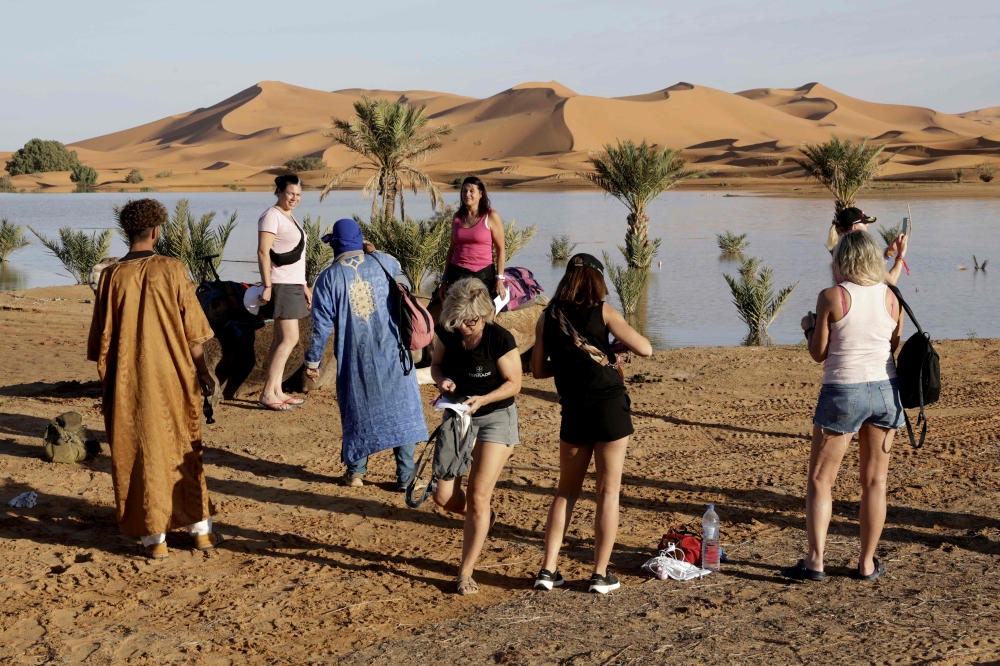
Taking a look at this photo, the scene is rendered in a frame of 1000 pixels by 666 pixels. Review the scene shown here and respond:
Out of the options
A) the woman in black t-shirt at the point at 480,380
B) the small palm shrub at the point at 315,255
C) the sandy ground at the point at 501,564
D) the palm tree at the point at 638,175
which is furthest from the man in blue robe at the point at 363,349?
the palm tree at the point at 638,175

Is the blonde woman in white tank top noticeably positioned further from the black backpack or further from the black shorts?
the black shorts

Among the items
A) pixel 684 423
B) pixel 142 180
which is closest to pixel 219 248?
pixel 684 423

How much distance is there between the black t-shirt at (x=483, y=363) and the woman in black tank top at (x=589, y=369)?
176 mm

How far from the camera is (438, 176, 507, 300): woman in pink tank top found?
314 inches

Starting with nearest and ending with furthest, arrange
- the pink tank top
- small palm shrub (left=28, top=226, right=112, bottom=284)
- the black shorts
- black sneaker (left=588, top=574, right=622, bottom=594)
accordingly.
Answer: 1. the black shorts
2. black sneaker (left=588, top=574, right=622, bottom=594)
3. the pink tank top
4. small palm shrub (left=28, top=226, right=112, bottom=284)

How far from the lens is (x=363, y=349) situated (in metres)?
6.25

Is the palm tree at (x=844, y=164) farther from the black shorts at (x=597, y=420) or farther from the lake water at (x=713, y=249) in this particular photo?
the black shorts at (x=597, y=420)

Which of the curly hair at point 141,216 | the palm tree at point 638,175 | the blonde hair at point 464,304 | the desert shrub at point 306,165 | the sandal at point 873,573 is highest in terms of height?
the desert shrub at point 306,165

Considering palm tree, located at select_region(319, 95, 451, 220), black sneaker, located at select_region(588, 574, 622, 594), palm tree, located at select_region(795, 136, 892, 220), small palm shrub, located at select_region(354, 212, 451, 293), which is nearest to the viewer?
black sneaker, located at select_region(588, 574, 622, 594)

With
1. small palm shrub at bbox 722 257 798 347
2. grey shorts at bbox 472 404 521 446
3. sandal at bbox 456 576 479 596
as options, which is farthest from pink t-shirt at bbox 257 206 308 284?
small palm shrub at bbox 722 257 798 347

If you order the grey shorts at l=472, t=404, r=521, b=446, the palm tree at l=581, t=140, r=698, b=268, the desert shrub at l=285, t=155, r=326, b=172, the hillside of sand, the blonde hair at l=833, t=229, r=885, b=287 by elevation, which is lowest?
the grey shorts at l=472, t=404, r=521, b=446

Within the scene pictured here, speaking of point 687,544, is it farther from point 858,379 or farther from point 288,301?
point 288,301

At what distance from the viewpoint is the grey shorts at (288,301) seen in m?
8.02

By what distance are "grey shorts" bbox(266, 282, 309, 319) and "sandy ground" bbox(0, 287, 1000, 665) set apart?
914 mm
